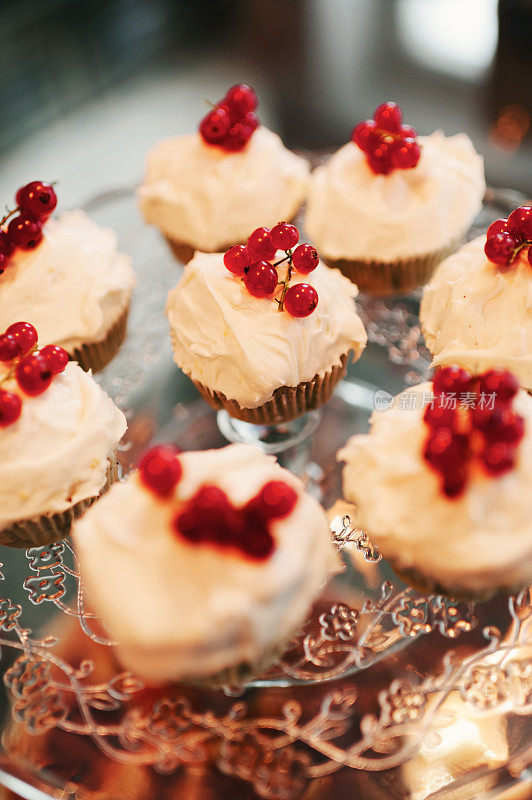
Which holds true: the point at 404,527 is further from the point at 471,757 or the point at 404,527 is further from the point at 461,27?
the point at 461,27

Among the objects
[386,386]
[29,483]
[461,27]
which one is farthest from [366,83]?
[29,483]

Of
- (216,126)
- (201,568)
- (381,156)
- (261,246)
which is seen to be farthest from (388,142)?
(201,568)

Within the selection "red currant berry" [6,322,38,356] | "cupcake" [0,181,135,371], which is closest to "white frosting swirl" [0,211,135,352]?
"cupcake" [0,181,135,371]

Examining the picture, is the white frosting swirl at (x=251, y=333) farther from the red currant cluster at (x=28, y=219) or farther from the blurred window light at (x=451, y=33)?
the blurred window light at (x=451, y=33)

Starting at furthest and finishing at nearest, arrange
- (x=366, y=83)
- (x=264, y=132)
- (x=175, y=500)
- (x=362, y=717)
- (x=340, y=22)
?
1. (x=340, y=22)
2. (x=366, y=83)
3. (x=264, y=132)
4. (x=362, y=717)
5. (x=175, y=500)

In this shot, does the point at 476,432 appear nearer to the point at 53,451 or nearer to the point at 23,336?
the point at 53,451

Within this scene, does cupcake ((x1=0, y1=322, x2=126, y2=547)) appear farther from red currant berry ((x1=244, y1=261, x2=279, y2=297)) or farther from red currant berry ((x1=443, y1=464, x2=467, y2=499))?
red currant berry ((x1=443, y1=464, x2=467, y2=499))

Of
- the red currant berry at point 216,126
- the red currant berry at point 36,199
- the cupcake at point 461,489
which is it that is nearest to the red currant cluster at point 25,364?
the red currant berry at point 36,199

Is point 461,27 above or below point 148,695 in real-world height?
above
